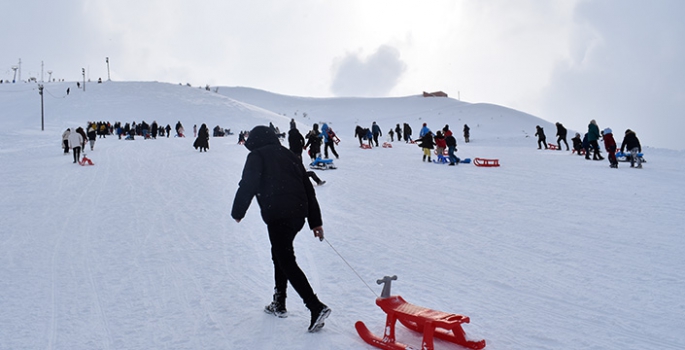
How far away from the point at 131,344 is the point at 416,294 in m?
2.68

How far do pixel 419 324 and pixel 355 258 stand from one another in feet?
8.90

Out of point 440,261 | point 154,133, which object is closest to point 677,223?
point 440,261

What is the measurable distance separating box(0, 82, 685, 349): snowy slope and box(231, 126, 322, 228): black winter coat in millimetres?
988

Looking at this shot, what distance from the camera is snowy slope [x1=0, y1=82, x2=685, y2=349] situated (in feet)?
14.6

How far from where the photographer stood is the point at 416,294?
5.37 meters

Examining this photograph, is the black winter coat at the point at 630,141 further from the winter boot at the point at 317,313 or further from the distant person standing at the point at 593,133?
the winter boot at the point at 317,313

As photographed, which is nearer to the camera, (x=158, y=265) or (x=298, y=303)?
(x=298, y=303)

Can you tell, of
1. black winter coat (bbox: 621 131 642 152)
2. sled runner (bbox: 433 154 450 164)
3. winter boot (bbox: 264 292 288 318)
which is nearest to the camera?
winter boot (bbox: 264 292 288 318)

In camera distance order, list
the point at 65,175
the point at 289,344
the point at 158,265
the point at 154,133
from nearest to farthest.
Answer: the point at 289,344
the point at 158,265
the point at 65,175
the point at 154,133

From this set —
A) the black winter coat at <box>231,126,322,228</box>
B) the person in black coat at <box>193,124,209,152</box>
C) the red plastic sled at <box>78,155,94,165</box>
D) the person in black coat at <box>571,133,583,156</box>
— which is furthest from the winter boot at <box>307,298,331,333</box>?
the person in black coat at <box>193,124,209,152</box>

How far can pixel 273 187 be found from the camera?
4.28 meters

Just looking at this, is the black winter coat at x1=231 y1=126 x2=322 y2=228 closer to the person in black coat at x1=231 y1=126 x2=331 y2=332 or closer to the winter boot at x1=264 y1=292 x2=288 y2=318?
the person in black coat at x1=231 y1=126 x2=331 y2=332

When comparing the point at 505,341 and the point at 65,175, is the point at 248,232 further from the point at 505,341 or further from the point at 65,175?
the point at 65,175

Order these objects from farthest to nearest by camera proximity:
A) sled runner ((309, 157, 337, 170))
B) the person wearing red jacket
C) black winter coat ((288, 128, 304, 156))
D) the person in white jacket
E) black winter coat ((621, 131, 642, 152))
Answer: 1. the person in white jacket
2. sled runner ((309, 157, 337, 170))
3. black winter coat ((621, 131, 642, 152))
4. the person wearing red jacket
5. black winter coat ((288, 128, 304, 156))
